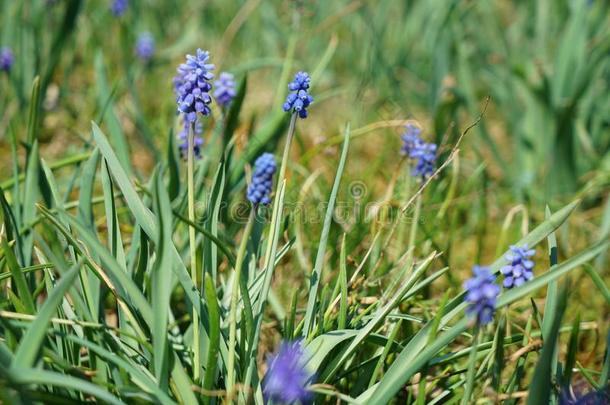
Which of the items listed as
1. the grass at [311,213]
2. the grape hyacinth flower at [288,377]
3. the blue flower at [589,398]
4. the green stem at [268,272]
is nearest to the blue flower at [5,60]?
the grass at [311,213]

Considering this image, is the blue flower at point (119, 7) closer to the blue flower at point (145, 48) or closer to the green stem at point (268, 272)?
the blue flower at point (145, 48)

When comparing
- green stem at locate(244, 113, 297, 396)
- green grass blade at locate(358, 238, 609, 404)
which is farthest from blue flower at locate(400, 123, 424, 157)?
green grass blade at locate(358, 238, 609, 404)

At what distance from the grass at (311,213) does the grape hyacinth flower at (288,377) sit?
3 centimetres

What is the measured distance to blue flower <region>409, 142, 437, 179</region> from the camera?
2338 millimetres

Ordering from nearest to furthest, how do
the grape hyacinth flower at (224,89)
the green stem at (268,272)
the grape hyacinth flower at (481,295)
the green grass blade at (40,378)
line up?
the green grass blade at (40,378) < the grape hyacinth flower at (481,295) < the green stem at (268,272) < the grape hyacinth flower at (224,89)

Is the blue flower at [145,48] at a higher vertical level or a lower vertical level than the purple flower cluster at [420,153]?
higher

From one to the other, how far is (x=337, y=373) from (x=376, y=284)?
37 cm

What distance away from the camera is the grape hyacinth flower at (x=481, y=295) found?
1379mm

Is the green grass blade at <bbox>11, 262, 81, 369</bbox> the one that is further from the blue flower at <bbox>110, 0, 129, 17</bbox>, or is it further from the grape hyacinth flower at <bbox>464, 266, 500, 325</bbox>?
the blue flower at <bbox>110, 0, 129, 17</bbox>

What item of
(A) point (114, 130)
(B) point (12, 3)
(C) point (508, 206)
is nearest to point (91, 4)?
(B) point (12, 3)

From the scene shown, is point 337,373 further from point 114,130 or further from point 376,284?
point 114,130

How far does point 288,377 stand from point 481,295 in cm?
46

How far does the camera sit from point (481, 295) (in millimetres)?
1388

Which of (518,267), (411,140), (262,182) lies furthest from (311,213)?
(518,267)
